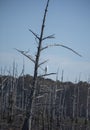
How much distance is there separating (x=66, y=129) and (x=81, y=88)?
113 ft

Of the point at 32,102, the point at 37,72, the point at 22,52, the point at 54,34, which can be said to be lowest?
the point at 32,102

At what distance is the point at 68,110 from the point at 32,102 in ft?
173

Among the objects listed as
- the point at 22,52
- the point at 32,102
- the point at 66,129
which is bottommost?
the point at 66,129

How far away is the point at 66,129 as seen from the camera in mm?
30703

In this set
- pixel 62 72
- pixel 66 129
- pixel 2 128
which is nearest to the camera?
pixel 2 128

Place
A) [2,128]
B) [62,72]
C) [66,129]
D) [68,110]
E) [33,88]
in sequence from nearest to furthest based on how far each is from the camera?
[33,88], [2,128], [66,129], [62,72], [68,110]

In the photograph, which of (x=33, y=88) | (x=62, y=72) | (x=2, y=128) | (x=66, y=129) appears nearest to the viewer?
(x=33, y=88)

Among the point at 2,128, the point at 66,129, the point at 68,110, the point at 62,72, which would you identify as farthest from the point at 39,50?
the point at 68,110

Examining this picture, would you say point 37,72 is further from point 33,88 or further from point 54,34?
point 54,34

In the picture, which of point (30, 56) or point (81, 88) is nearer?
point (30, 56)

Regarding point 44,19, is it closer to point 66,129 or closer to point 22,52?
point 22,52

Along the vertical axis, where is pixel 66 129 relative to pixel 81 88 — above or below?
below

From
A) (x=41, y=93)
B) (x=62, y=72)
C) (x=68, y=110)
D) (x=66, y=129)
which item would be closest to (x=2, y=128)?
(x=66, y=129)

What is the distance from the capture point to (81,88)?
6481 cm
